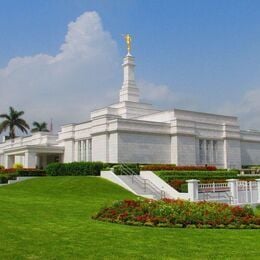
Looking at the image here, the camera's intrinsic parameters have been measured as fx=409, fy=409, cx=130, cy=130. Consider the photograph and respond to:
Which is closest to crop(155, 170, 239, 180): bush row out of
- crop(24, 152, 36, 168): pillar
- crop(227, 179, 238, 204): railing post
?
crop(227, 179, 238, 204): railing post

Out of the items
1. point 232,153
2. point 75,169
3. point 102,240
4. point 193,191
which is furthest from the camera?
point 232,153

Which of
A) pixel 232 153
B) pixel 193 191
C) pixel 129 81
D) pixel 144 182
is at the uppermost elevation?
pixel 129 81

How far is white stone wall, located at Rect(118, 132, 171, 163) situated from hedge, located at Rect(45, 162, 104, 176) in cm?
520

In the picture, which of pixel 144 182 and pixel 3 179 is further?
pixel 3 179

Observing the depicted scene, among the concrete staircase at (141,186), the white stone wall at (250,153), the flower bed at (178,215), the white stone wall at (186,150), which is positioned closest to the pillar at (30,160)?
the white stone wall at (186,150)

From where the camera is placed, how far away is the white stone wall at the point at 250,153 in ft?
171

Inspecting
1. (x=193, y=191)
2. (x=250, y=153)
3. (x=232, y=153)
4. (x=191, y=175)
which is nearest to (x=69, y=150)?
(x=232, y=153)

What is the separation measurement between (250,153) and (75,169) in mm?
26462

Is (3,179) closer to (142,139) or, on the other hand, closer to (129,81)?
(142,139)

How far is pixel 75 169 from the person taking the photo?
3612 cm

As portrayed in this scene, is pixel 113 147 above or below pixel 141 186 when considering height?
above

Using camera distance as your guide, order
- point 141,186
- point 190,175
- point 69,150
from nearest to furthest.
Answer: point 141,186
point 190,175
point 69,150

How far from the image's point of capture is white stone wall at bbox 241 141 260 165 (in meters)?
52.0

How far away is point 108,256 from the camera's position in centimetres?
802
